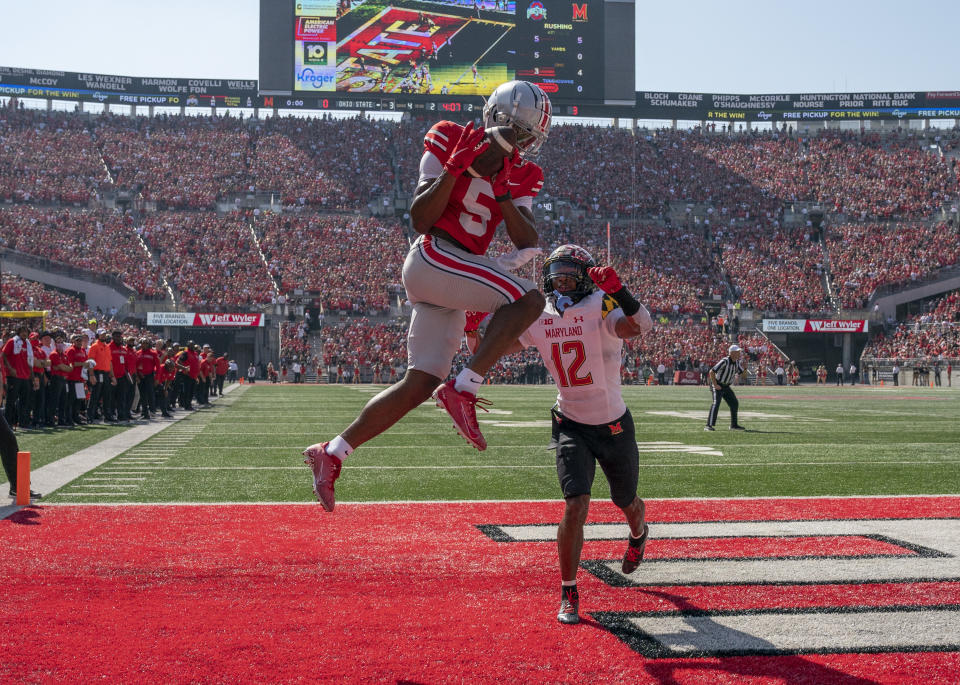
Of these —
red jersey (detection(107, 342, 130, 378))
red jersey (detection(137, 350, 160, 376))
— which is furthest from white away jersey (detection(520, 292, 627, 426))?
red jersey (detection(137, 350, 160, 376))

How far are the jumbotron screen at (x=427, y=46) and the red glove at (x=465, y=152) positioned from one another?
162 ft

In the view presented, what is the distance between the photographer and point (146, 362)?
2052cm

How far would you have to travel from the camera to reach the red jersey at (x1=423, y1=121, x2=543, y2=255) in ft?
14.8

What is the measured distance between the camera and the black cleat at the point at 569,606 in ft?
14.8

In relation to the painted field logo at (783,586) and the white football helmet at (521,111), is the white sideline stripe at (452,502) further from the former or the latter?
the white football helmet at (521,111)

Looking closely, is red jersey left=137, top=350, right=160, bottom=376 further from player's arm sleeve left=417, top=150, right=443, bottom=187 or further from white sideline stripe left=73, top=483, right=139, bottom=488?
player's arm sleeve left=417, top=150, right=443, bottom=187

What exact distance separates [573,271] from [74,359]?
47.1 feet

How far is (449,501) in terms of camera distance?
841 centimetres

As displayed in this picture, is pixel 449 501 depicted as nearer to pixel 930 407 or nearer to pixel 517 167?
pixel 517 167

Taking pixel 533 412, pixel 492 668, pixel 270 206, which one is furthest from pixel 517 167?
pixel 270 206

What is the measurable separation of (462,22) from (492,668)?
51.9 meters

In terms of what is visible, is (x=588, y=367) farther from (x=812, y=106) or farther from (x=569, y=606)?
(x=812, y=106)

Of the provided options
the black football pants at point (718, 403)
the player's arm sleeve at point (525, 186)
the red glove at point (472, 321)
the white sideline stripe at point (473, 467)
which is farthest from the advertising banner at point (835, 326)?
the player's arm sleeve at point (525, 186)

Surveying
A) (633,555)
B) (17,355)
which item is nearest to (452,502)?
(633,555)
